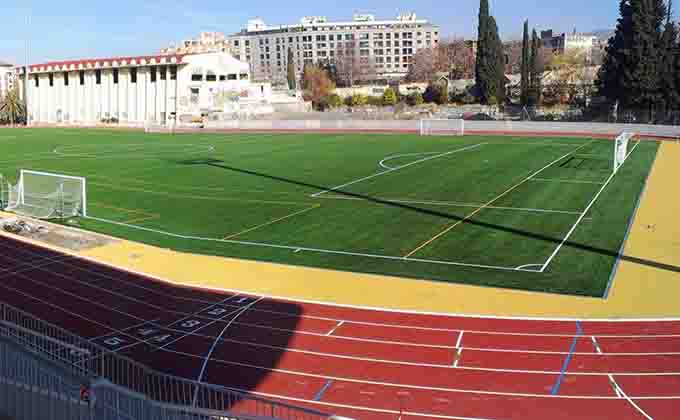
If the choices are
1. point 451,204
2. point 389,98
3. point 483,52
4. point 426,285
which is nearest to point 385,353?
point 426,285

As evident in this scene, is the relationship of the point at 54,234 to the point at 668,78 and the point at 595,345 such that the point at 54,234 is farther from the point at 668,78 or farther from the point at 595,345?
the point at 668,78

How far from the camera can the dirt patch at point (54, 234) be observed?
22.6 metres

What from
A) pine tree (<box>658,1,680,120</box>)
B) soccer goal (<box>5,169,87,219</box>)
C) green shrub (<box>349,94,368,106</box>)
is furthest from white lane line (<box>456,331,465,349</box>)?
green shrub (<box>349,94,368,106</box>)

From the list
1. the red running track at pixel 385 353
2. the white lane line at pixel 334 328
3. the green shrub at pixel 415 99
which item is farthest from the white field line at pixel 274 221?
the green shrub at pixel 415 99

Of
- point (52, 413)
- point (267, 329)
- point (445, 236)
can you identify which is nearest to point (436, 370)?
point (267, 329)

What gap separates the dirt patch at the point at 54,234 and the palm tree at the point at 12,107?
297ft

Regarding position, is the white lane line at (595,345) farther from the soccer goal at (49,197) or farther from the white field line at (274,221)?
the soccer goal at (49,197)

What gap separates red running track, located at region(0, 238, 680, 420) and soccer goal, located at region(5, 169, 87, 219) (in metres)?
10.2

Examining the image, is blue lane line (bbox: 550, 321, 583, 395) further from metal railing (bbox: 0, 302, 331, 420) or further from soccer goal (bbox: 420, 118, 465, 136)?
soccer goal (bbox: 420, 118, 465, 136)

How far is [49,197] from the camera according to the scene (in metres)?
27.8

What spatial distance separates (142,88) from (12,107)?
2659cm

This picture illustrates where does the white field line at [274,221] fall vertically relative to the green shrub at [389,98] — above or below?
below

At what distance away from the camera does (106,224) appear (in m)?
26.0

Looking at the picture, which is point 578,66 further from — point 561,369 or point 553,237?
point 561,369
